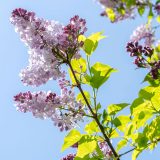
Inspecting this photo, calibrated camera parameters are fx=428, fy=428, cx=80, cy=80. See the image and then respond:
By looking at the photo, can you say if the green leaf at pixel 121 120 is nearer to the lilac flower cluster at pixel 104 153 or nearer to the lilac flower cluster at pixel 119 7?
the lilac flower cluster at pixel 104 153

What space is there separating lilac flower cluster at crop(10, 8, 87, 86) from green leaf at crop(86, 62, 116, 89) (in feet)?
0.64

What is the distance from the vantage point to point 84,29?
3.54 m

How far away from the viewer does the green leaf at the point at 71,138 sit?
334 cm

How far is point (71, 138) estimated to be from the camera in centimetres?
336

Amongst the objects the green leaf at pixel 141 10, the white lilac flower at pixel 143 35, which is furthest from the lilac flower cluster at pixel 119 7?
the white lilac flower at pixel 143 35

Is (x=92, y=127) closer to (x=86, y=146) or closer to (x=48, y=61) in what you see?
(x=86, y=146)

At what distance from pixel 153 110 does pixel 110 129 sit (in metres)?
0.37

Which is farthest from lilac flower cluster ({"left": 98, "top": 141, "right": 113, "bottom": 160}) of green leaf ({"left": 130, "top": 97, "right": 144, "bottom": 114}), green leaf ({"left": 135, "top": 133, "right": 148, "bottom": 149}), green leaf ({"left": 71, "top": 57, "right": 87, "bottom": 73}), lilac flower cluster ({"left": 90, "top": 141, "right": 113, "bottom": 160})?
green leaf ({"left": 71, "top": 57, "right": 87, "bottom": 73})

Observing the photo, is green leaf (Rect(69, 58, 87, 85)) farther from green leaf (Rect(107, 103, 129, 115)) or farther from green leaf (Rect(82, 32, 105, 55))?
green leaf (Rect(107, 103, 129, 115))

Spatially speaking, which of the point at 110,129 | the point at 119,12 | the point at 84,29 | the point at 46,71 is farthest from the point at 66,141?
the point at 119,12

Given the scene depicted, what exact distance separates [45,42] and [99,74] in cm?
48

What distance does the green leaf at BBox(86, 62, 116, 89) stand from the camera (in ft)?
10.8

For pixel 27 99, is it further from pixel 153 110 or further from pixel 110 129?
pixel 153 110

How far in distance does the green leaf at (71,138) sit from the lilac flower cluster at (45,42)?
0.46 metres
